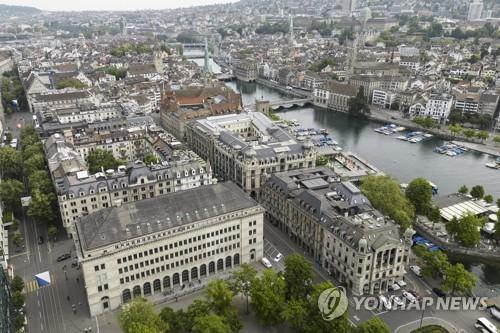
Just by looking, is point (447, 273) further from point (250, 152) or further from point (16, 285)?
point (16, 285)

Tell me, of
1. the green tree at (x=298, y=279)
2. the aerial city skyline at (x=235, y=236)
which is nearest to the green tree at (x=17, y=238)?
the aerial city skyline at (x=235, y=236)

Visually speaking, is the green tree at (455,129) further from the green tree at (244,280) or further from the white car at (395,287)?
the green tree at (244,280)

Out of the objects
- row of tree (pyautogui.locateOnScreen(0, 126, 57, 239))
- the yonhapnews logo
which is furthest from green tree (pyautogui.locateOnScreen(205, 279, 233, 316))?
row of tree (pyautogui.locateOnScreen(0, 126, 57, 239))

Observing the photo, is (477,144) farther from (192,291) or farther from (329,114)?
(192,291)

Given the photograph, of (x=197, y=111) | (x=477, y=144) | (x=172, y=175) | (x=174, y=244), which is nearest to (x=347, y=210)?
(x=174, y=244)

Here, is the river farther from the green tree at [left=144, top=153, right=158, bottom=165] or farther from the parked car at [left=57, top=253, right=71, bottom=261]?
the parked car at [left=57, top=253, right=71, bottom=261]
